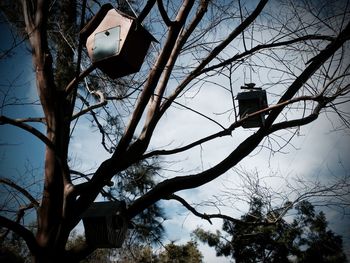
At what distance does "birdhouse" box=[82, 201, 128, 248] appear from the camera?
7.48ft

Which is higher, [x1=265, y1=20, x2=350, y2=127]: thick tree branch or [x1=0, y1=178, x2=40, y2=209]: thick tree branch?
[x1=265, y1=20, x2=350, y2=127]: thick tree branch

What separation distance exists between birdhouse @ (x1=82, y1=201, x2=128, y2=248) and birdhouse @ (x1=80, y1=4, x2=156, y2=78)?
3.48ft

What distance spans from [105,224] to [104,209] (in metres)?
0.12

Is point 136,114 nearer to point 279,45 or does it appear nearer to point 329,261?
point 279,45

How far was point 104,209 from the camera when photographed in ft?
7.77

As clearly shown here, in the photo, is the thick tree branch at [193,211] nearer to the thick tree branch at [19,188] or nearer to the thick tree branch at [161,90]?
the thick tree branch at [161,90]

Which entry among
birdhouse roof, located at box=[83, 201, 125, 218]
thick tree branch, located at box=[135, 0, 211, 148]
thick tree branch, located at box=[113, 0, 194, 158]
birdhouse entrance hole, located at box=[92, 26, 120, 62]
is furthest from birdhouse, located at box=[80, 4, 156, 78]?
birdhouse roof, located at box=[83, 201, 125, 218]

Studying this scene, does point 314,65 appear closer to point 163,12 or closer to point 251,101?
point 251,101

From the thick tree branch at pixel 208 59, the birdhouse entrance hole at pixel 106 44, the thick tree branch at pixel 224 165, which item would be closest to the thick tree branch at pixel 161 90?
the thick tree branch at pixel 208 59

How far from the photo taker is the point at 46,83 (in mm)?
2357

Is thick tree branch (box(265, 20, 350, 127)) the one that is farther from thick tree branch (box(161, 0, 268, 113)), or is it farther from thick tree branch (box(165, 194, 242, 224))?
thick tree branch (box(165, 194, 242, 224))

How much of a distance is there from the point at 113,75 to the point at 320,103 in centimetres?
163

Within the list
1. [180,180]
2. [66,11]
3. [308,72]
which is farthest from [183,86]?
[66,11]

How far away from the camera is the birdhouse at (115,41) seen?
72.4 inches
